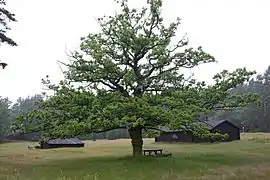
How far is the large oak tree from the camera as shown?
95.0 ft

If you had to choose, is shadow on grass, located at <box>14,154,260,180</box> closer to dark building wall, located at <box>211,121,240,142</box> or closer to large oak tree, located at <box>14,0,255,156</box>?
large oak tree, located at <box>14,0,255,156</box>

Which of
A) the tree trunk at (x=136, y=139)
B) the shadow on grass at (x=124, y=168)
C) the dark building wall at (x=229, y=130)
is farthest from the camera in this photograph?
the dark building wall at (x=229, y=130)

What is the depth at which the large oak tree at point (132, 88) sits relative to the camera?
2895 cm

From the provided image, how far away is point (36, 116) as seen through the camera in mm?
30844

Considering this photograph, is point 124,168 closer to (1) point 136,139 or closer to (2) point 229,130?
(1) point 136,139

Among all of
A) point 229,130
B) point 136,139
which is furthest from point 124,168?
point 229,130

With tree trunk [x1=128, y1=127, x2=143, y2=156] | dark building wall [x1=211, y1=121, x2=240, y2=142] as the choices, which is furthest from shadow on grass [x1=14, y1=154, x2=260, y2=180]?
dark building wall [x1=211, y1=121, x2=240, y2=142]

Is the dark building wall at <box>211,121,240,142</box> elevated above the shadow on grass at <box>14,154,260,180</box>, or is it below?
above

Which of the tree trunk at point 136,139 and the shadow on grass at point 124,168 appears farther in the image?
the tree trunk at point 136,139

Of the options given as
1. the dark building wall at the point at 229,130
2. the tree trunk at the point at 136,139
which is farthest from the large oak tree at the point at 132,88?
the dark building wall at the point at 229,130

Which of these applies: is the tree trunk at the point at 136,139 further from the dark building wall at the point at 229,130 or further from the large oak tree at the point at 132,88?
the dark building wall at the point at 229,130

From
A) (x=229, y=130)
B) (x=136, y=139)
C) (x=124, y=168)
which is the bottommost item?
(x=124, y=168)

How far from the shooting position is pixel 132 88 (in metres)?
33.0

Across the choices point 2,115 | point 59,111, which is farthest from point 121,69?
point 2,115
